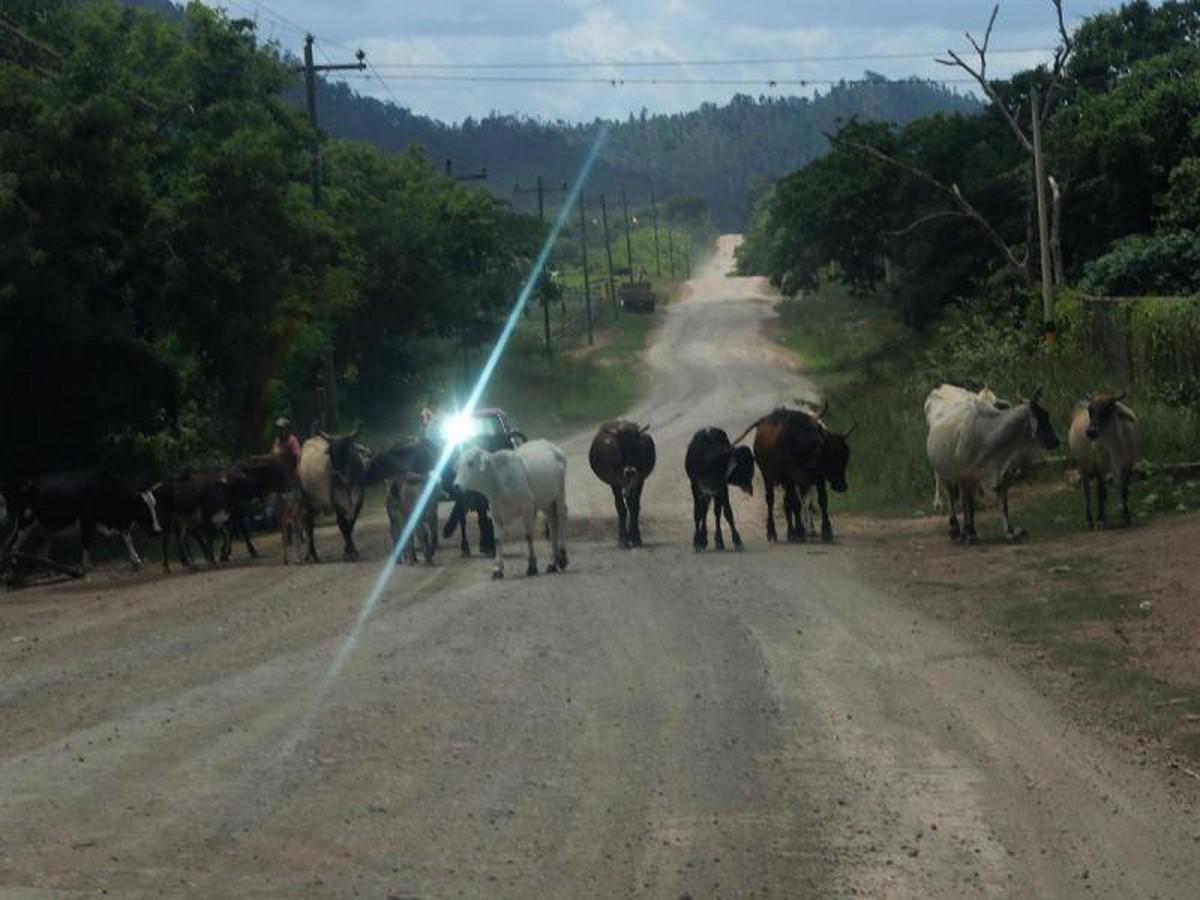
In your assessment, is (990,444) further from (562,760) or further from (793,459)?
(562,760)

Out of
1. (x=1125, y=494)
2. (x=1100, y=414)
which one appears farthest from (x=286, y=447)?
(x=1125, y=494)

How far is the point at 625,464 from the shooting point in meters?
28.9

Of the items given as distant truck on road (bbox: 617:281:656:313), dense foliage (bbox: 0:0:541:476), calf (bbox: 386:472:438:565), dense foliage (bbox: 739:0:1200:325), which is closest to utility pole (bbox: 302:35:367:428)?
dense foliage (bbox: 0:0:541:476)

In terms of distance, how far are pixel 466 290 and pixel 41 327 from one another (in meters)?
37.8

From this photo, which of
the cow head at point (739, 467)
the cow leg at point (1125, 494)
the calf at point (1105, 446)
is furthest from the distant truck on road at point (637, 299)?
the cow leg at point (1125, 494)

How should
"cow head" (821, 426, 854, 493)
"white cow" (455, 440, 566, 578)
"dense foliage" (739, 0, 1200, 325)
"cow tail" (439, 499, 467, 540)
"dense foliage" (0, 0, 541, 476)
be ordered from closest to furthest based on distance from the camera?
1. "white cow" (455, 440, 566, 578)
2. "cow tail" (439, 499, 467, 540)
3. "cow head" (821, 426, 854, 493)
4. "dense foliage" (0, 0, 541, 476)
5. "dense foliage" (739, 0, 1200, 325)

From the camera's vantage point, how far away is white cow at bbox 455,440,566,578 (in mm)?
24781

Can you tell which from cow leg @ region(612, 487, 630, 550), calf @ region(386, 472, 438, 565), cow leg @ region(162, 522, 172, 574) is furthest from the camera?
cow leg @ region(162, 522, 172, 574)

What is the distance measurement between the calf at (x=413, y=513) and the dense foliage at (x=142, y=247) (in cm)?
629

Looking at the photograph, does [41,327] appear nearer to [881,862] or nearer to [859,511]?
[859,511]

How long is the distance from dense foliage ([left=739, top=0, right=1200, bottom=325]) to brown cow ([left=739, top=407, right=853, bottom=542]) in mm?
17807

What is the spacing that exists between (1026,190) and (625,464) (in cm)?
3421

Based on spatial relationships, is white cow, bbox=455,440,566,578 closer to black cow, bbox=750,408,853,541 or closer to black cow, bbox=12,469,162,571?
black cow, bbox=750,408,853,541

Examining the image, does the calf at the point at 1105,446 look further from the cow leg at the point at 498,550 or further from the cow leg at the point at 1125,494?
the cow leg at the point at 498,550
